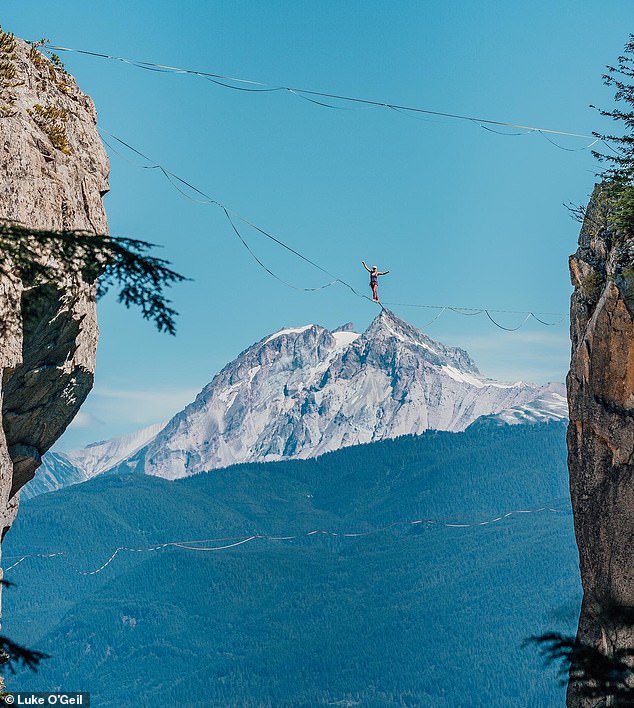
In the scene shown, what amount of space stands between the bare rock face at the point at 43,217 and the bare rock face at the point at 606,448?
1388cm

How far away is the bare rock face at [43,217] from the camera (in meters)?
23.9

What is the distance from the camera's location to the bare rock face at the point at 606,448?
3164 centimetres

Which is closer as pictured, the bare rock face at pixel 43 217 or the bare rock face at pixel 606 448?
the bare rock face at pixel 43 217

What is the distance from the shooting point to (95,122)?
29578mm

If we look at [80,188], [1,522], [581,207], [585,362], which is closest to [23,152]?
[80,188]

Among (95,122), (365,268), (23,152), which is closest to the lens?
(23,152)

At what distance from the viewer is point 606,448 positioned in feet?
108

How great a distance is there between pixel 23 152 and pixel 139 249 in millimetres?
12833

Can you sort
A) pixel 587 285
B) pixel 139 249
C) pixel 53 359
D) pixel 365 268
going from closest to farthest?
pixel 139 249
pixel 53 359
pixel 587 285
pixel 365 268

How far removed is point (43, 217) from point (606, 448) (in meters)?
16.6

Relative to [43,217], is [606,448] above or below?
below

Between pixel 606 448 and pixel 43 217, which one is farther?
pixel 606 448

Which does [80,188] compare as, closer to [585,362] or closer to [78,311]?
[78,311]

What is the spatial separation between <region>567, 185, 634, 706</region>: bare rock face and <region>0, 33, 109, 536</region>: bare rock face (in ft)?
45.5
